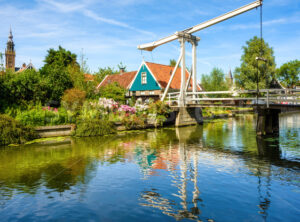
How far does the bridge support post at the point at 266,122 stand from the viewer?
1355 cm

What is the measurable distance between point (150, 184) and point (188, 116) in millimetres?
14786

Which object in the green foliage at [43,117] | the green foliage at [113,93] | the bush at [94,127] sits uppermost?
the green foliage at [113,93]

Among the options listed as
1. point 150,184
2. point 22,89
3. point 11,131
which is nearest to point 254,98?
point 150,184

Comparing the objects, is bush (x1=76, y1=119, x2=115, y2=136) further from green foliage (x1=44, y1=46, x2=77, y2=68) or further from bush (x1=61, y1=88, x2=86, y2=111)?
green foliage (x1=44, y1=46, x2=77, y2=68)

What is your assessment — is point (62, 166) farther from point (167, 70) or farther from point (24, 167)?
point (167, 70)

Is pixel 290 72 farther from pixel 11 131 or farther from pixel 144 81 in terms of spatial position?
pixel 11 131

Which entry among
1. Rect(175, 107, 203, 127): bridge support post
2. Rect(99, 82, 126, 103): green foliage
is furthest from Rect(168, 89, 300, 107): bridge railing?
Rect(99, 82, 126, 103): green foliage

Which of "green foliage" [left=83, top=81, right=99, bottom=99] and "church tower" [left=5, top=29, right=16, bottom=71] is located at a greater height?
"church tower" [left=5, top=29, right=16, bottom=71]

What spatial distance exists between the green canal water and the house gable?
18.1 metres

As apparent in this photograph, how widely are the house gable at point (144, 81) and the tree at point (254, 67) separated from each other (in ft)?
40.8

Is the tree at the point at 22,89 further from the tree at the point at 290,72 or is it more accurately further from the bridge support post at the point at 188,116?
the tree at the point at 290,72

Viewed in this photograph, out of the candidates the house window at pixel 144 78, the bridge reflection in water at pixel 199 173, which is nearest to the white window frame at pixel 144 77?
the house window at pixel 144 78

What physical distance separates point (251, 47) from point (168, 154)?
91.3 ft

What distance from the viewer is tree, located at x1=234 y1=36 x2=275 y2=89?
99.2 ft
